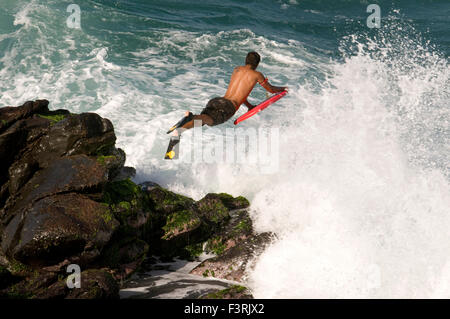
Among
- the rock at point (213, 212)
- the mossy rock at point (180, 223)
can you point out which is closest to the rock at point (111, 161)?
the mossy rock at point (180, 223)

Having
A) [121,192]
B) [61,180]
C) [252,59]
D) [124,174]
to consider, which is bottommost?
[124,174]

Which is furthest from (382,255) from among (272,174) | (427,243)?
(272,174)

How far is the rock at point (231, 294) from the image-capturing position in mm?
5629

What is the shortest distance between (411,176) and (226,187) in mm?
4126

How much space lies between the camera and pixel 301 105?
14.1 m

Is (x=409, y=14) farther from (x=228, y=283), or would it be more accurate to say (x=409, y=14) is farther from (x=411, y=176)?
(x=228, y=283)

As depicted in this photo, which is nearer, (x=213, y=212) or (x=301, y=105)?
(x=213, y=212)

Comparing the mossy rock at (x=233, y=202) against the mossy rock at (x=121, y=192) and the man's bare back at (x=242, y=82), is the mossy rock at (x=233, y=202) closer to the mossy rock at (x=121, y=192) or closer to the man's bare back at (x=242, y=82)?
the man's bare back at (x=242, y=82)

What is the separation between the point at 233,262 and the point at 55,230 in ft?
9.21

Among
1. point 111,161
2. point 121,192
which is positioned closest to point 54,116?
point 111,161

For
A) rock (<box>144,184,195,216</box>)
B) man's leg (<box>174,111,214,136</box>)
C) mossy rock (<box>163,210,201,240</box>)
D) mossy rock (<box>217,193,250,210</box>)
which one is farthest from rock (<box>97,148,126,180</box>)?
mossy rock (<box>217,193,250,210</box>)

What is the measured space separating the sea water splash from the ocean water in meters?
0.03

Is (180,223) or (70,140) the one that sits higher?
(70,140)

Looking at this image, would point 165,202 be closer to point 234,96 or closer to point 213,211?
point 213,211
